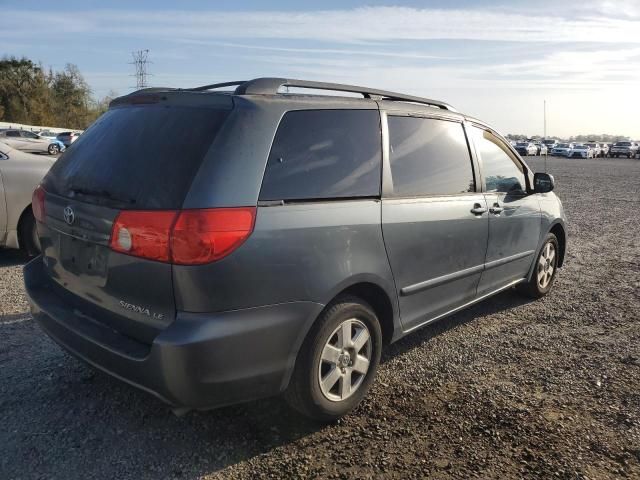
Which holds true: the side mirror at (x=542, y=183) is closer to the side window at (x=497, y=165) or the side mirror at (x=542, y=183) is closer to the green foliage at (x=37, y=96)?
the side window at (x=497, y=165)

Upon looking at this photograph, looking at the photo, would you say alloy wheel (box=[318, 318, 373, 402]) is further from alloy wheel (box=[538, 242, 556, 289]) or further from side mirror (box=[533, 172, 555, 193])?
alloy wheel (box=[538, 242, 556, 289])

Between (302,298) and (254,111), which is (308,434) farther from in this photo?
(254,111)

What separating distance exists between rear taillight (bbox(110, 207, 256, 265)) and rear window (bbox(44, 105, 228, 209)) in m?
0.07

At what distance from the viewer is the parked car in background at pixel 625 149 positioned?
59281mm

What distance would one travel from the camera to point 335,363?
301 cm

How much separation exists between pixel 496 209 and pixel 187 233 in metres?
2.77

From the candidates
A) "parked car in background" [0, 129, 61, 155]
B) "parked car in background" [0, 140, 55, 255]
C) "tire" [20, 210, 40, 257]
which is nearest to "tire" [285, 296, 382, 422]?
"parked car in background" [0, 140, 55, 255]

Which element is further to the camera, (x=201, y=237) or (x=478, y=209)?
(x=478, y=209)

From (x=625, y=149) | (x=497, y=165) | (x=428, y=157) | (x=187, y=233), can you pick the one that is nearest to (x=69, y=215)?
(x=187, y=233)

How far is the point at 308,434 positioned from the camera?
9.82ft

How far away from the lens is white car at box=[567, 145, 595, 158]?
55.7 meters

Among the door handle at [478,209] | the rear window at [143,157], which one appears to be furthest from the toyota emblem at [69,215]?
the door handle at [478,209]

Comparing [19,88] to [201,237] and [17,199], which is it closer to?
[17,199]

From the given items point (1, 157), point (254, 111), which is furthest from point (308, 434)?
point (1, 157)
